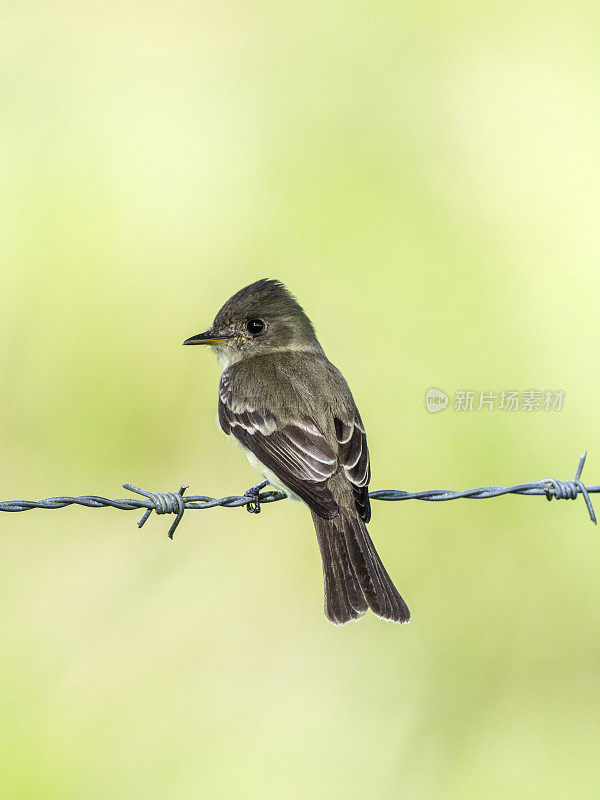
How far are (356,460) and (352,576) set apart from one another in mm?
555

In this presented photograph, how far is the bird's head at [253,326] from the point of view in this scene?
559 centimetres

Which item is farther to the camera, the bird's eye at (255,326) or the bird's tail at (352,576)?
the bird's eye at (255,326)

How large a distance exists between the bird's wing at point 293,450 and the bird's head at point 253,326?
26.6 inches
